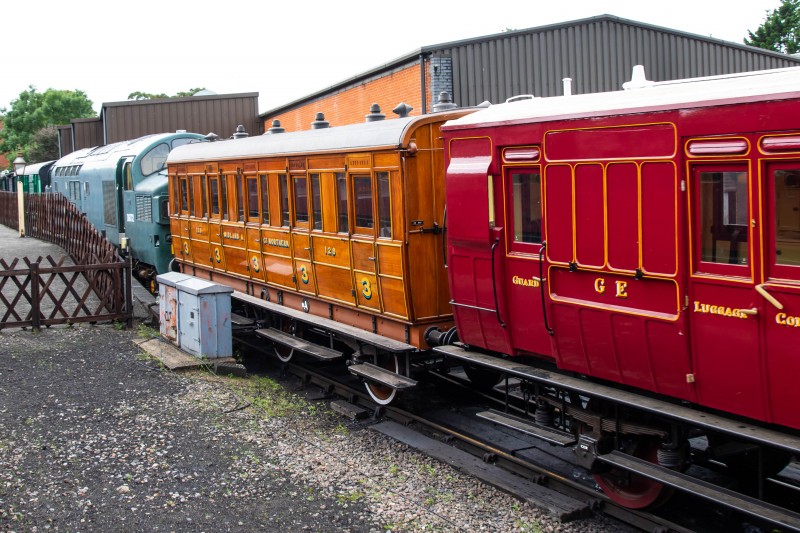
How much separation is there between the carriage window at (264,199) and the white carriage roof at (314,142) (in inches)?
15.2

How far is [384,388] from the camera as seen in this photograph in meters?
9.94

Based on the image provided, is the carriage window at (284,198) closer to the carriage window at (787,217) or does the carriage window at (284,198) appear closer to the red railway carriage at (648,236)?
the red railway carriage at (648,236)

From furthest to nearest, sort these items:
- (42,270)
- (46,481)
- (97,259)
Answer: (97,259) < (42,270) < (46,481)

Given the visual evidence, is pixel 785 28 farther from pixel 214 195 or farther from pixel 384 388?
pixel 384 388

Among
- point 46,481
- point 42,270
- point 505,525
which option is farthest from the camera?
point 42,270

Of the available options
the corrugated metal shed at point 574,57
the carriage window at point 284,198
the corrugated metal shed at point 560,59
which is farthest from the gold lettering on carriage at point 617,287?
the corrugated metal shed at point 574,57

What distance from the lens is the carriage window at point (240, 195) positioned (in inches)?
523

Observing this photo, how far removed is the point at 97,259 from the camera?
1728 cm

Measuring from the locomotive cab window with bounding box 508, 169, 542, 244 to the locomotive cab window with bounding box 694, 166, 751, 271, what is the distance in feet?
5.49

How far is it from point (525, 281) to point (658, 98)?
2037mm

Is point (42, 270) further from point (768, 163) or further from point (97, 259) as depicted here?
point (768, 163)

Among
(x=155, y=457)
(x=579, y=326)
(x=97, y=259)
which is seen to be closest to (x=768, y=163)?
(x=579, y=326)

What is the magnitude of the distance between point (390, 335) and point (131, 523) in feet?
12.5

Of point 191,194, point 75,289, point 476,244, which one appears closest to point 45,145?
point 75,289
